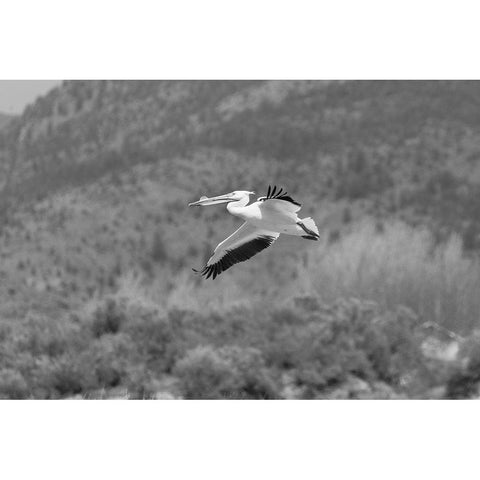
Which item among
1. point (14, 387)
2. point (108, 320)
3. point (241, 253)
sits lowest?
point (14, 387)

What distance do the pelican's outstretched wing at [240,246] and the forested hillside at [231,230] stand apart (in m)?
4.12

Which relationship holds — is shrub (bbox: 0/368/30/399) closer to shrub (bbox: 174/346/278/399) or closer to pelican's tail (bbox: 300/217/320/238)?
shrub (bbox: 174/346/278/399)

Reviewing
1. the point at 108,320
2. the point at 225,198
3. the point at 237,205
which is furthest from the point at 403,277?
the point at 225,198

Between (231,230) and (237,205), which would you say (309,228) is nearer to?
(237,205)

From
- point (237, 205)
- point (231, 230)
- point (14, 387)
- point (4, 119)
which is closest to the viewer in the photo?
point (237, 205)

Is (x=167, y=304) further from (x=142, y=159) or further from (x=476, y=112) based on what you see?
(x=476, y=112)

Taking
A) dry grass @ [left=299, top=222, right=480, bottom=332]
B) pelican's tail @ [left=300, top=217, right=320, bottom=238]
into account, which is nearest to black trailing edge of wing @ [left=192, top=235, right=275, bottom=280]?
pelican's tail @ [left=300, top=217, right=320, bottom=238]

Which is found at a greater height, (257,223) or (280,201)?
(280,201)

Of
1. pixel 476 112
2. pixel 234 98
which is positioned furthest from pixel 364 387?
pixel 234 98

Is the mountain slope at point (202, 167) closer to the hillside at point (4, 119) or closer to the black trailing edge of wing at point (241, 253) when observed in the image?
the hillside at point (4, 119)

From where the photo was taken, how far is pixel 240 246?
665 centimetres

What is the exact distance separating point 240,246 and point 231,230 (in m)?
10.9

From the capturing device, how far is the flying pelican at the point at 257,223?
5584 mm

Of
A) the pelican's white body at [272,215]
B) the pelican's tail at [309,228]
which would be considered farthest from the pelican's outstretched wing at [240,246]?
the pelican's tail at [309,228]
